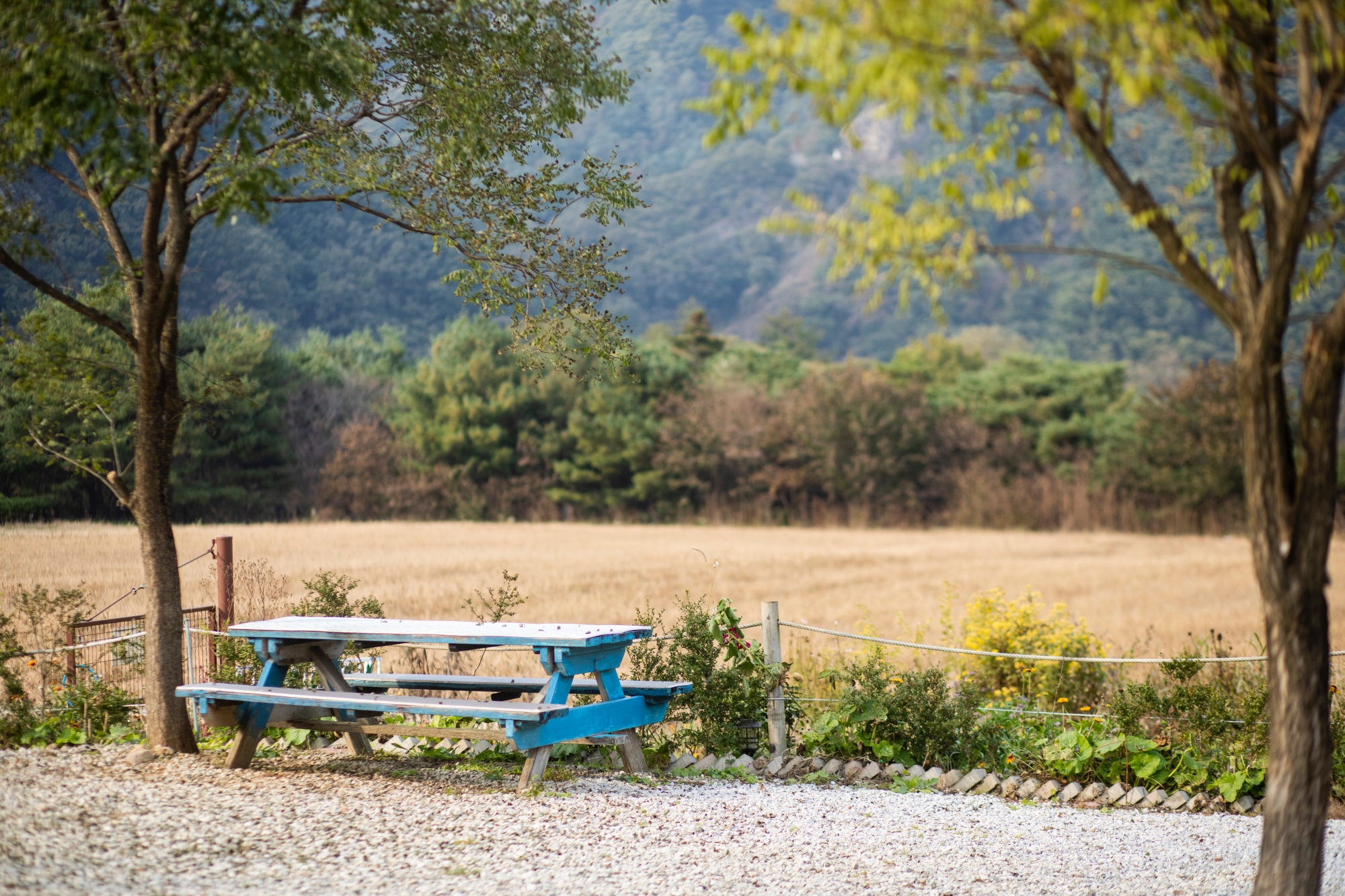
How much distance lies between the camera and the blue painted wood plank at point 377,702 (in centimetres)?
489

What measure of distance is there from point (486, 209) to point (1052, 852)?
4758 mm

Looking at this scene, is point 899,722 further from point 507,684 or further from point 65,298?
point 65,298

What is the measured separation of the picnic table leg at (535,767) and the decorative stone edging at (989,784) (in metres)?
1.02

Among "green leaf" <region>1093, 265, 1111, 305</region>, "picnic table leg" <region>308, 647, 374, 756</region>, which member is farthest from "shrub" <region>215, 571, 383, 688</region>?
"green leaf" <region>1093, 265, 1111, 305</region>

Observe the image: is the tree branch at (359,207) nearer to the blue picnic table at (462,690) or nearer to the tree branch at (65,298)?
the tree branch at (65,298)

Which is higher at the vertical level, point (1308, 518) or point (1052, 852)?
point (1308, 518)

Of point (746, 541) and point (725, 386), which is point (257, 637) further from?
point (725, 386)

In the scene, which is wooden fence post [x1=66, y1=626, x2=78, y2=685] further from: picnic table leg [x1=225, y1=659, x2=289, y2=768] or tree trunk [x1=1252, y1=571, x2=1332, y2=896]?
tree trunk [x1=1252, y1=571, x2=1332, y2=896]

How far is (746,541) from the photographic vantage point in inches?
942

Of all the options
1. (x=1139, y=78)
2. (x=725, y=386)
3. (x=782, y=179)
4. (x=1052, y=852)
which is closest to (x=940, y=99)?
(x=1139, y=78)

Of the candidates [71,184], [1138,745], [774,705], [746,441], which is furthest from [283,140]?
[746,441]

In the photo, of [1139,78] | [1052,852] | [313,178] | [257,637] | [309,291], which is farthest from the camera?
[309,291]

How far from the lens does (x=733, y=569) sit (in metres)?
19.2

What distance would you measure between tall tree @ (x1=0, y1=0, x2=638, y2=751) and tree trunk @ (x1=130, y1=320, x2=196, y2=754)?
10mm
